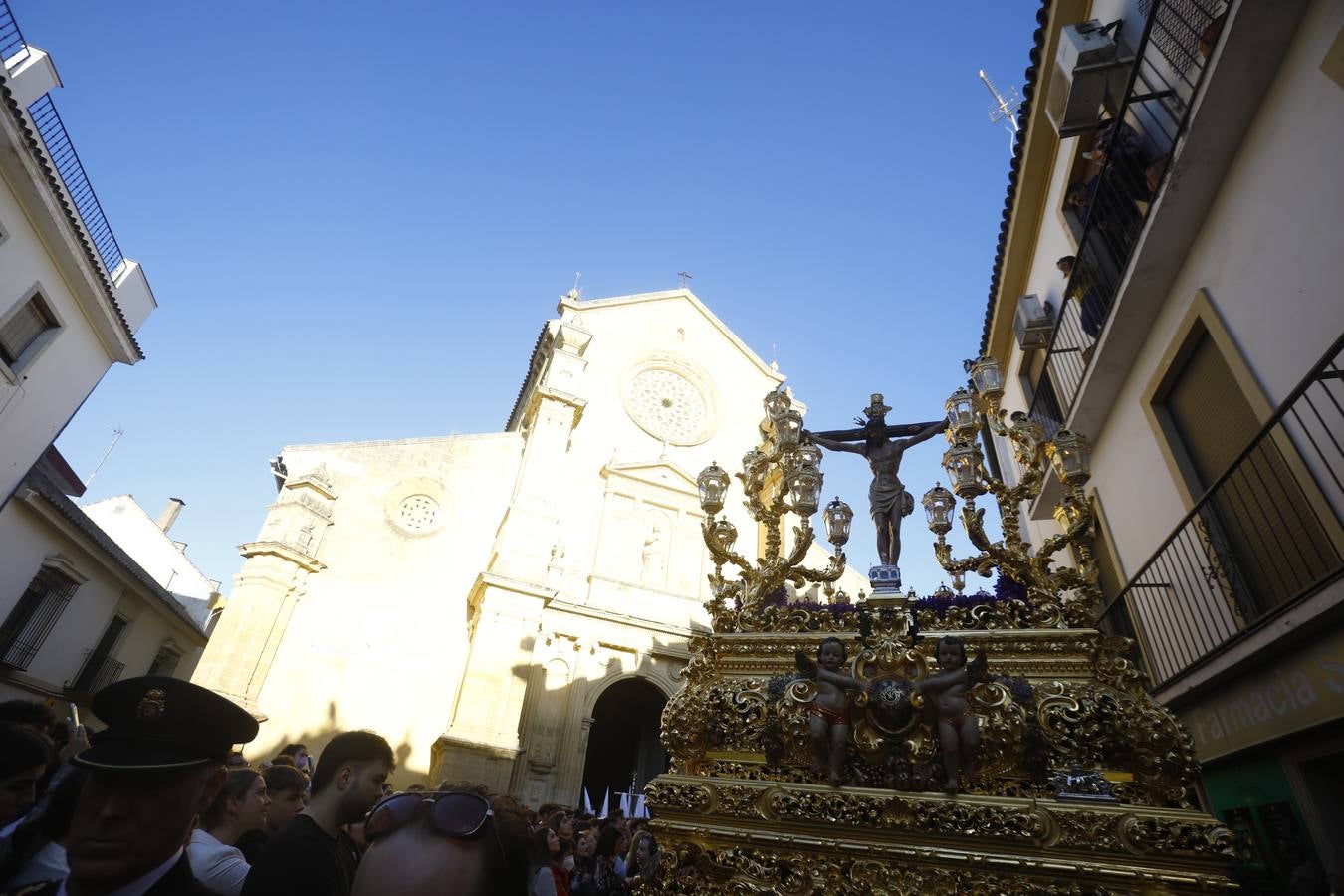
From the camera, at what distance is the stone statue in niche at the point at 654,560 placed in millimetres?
15086

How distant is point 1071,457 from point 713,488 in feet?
6.49

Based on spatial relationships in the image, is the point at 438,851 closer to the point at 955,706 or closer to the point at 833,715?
the point at 833,715

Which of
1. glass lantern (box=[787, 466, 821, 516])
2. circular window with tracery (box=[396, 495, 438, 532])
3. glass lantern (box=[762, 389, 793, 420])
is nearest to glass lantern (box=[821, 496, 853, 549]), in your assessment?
glass lantern (box=[787, 466, 821, 516])

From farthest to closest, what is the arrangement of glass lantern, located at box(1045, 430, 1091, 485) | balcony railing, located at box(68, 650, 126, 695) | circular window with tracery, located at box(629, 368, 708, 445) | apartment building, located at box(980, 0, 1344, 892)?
circular window with tracery, located at box(629, 368, 708, 445) → balcony railing, located at box(68, 650, 126, 695) → apartment building, located at box(980, 0, 1344, 892) → glass lantern, located at box(1045, 430, 1091, 485)

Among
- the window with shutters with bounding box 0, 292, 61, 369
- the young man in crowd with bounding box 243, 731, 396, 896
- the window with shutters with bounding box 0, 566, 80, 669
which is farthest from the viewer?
the window with shutters with bounding box 0, 566, 80, 669

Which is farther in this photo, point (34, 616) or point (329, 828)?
point (34, 616)

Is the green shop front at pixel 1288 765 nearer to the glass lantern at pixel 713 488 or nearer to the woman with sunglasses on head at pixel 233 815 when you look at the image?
the glass lantern at pixel 713 488

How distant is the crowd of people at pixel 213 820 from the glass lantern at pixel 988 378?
3.23 metres

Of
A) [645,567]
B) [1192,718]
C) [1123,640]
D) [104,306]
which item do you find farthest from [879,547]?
[104,306]

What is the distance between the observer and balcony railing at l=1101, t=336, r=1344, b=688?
4.00 m

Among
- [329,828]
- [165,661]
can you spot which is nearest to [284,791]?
[329,828]

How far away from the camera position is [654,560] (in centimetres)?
1531

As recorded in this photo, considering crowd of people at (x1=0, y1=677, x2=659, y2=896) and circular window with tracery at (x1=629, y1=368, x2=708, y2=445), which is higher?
circular window with tracery at (x1=629, y1=368, x2=708, y2=445)

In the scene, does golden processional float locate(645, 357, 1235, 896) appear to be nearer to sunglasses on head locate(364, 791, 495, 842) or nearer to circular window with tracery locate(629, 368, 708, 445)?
sunglasses on head locate(364, 791, 495, 842)
